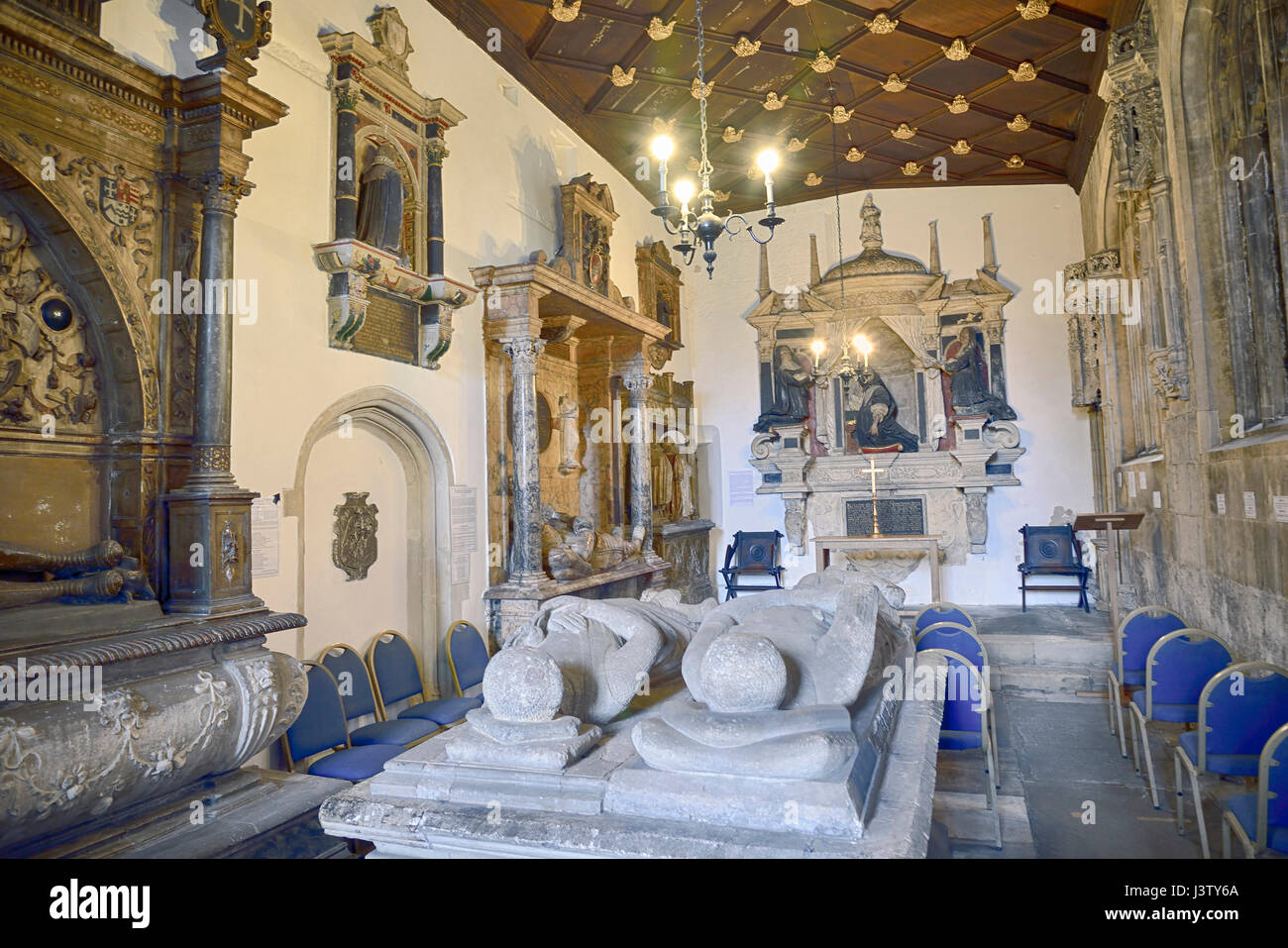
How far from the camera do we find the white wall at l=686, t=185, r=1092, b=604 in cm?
951

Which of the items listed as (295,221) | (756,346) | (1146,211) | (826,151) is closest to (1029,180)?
(826,151)

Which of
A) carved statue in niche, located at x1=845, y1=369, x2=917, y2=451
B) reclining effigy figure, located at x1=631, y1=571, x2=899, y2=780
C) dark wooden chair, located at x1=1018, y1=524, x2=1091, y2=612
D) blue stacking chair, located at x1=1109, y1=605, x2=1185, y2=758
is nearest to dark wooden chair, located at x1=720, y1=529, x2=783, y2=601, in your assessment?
carved statue in niche, located at x1=845, y1=369, x2=917, y2=451

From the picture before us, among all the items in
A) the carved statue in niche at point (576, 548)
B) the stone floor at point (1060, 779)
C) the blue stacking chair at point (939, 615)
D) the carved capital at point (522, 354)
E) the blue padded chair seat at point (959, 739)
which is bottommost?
the stone floor at point (1060, 779)

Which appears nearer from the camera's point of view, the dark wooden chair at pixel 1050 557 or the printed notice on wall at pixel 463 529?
the printed notice on wall at pixel 463 529

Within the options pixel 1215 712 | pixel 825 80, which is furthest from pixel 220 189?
pixel 825 80

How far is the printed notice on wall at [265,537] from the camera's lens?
396cm

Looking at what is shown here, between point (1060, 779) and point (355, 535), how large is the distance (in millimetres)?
4533

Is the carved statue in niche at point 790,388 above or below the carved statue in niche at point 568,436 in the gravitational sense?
above

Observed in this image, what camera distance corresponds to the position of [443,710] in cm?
437

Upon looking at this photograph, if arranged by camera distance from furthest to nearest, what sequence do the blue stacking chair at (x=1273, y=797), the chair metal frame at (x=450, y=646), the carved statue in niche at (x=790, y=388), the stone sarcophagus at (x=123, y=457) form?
the carved statue in niche at (x=790, y=388), the chair metal frame at (x=450, y=646), the stone sarcophagus at (x=123, y=457), the blue stacking chair at (x=1273, y=797)

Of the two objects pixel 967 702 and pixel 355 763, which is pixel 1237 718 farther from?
pixel 355 763

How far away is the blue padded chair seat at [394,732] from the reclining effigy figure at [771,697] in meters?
2.10

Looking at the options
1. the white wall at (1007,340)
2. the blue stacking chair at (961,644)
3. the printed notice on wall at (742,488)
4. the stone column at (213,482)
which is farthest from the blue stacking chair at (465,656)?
the printed notice on wall at (742,488)

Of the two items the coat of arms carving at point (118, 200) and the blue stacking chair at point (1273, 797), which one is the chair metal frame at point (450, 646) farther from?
the blue stacking chair at point (1273, 797)
